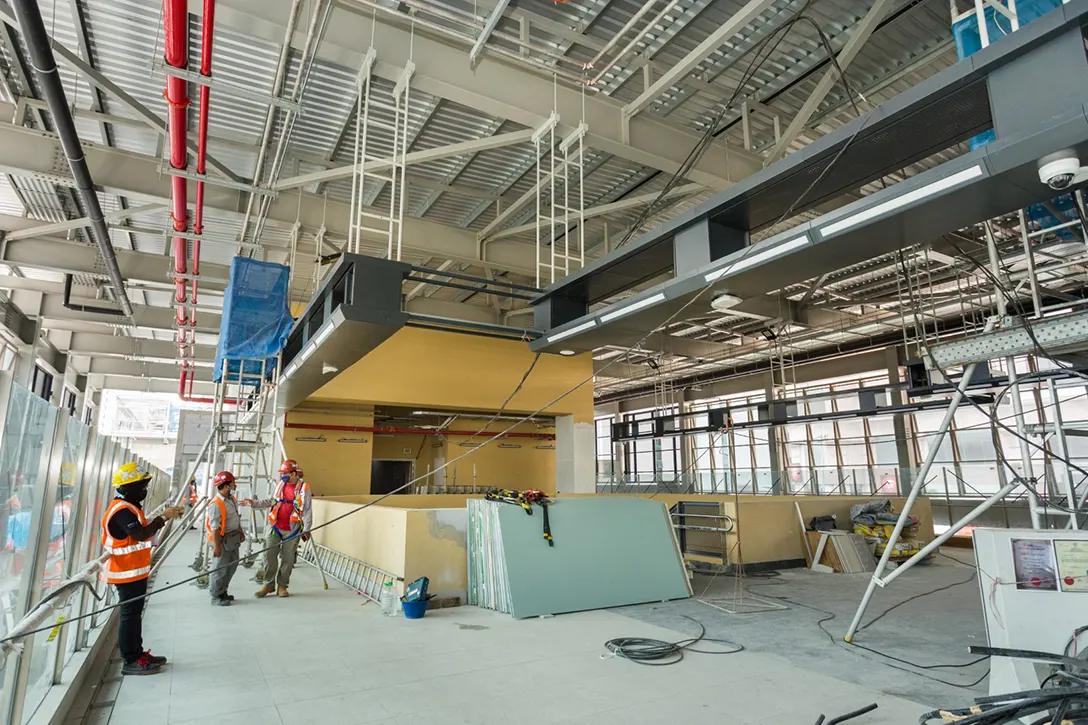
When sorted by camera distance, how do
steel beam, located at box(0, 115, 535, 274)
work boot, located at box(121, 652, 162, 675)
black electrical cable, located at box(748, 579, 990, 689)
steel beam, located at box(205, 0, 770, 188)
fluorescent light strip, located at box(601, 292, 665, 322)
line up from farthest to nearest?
1. steel beam, located at box(0, 115, 535, 274)
2. steel beam, located at box(205, 0, 770, 188)
3. fluorescent light strip, located at box(601, 292, 665, 322)
4. work boot, located at box(121, 652, 162, 675)
5. black electrical cable, located at box(748, 579, 990, 689)

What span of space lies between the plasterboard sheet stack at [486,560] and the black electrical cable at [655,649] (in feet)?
6.15

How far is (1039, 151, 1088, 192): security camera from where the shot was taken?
298 cm

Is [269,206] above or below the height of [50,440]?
above

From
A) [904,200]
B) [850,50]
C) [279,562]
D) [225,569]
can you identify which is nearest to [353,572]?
[279,562]

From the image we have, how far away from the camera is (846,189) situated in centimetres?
463

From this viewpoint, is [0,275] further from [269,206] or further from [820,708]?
[820,708]

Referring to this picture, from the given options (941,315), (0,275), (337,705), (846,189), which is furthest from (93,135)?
(941,315)

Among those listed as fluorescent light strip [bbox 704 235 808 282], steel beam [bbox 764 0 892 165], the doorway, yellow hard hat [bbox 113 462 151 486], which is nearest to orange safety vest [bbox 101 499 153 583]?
yellow hard hat [bbox 113 462 151 486]

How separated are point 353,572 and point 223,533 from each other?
212 cm

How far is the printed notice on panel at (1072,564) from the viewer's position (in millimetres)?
3930

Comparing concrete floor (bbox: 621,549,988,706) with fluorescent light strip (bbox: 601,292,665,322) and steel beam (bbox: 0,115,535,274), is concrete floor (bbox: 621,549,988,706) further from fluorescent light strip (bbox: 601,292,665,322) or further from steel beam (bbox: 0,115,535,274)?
steel beam (bbox: 0,115,535,274)

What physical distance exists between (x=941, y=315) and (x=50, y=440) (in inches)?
793

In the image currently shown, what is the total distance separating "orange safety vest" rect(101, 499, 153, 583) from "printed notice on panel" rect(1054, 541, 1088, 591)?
7073 millimetres

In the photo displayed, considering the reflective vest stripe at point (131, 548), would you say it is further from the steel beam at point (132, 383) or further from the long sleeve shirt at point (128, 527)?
the steel beam at point (132, 383)
